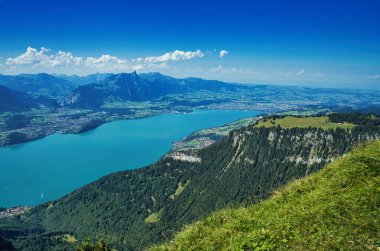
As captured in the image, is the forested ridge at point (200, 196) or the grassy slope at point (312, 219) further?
the forested ridge at point (200, 196)

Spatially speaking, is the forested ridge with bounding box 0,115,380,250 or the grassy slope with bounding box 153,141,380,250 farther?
the forested ridge with bounding box 0,115,380,250

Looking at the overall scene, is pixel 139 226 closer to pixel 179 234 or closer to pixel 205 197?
pixel 205 197

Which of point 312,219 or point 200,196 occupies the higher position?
point 312,219

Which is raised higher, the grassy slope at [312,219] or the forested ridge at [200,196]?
the grassy slope at [312,219]

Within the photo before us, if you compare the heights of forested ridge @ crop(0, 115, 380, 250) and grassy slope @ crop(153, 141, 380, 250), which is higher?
grassy slope @ crop(153, 141, 380, 250)

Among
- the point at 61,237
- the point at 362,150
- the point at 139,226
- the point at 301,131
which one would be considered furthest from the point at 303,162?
the point at 362,150

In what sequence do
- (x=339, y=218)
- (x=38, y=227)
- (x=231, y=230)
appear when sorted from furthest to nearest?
(x=38, y=227), (x=231, y=230), (x=339, y=218)

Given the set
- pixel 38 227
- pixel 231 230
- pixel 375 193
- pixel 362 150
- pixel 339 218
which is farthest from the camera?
pixel 38 227

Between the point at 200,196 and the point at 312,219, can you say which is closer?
the point at 312,219
